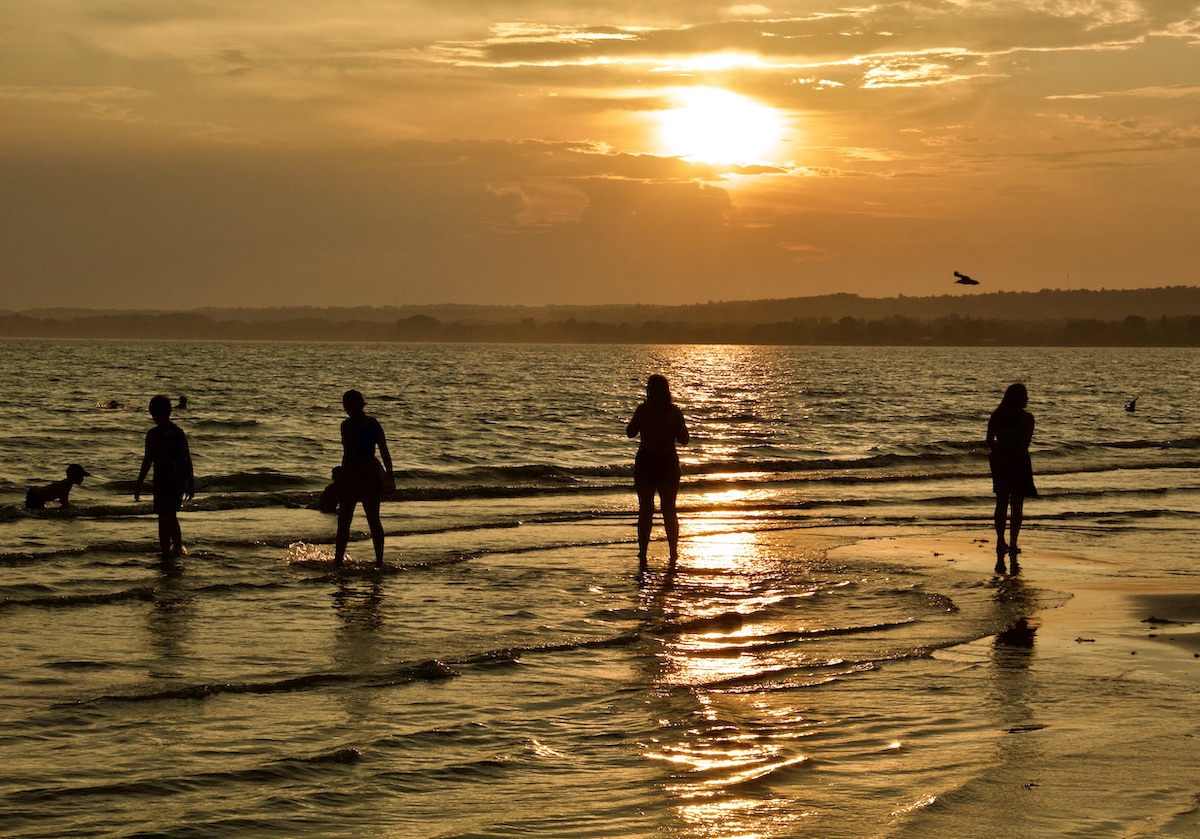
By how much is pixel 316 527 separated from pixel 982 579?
999 centimetres

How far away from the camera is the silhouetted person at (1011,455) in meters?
14.2

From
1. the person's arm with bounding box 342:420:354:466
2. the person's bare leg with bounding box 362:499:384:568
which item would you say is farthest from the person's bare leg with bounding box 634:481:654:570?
the person's arm with bounding box 342:420:354:466

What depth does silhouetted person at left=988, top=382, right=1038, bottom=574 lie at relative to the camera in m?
14.2

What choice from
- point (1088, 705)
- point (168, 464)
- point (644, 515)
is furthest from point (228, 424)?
point (1088, 705)

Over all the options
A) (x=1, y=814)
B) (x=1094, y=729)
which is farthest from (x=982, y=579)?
(x=1, y=814)

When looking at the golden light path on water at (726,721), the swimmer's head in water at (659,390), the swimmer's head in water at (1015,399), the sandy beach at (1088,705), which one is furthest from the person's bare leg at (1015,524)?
the swimmer's head in water at (659,390)

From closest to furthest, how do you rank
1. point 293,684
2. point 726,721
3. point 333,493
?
point 726,721 → point 293,684 → point 333,493

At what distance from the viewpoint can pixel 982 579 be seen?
1403cm

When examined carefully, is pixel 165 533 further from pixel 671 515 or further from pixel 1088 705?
pixel 1088 705

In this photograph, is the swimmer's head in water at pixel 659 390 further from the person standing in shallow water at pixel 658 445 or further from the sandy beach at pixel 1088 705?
the sandy beach at pixel 1088 705

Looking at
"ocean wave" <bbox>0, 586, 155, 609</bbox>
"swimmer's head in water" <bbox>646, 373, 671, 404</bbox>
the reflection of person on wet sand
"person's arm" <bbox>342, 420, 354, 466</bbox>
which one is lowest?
"ocean wave" <bbox>0, 586, 155, 609</bbox>

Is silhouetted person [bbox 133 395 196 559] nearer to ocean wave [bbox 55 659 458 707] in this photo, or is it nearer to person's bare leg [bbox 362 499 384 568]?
person's bare leg [bbox 362 499 384 568]

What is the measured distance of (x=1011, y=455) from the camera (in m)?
14.3

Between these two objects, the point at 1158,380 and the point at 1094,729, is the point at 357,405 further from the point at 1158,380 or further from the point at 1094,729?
the point at 1158,380
